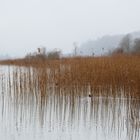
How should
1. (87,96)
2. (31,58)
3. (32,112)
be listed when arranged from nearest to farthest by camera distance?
1. (32,112)
2. (87,96)
3. (31,58)

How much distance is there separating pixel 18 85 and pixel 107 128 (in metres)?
2.55

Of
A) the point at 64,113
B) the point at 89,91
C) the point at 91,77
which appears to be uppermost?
the point at 91,77

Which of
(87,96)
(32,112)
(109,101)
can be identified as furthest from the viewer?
Result: (87,96)

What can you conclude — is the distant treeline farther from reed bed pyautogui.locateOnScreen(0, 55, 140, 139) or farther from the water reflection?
the water reflection

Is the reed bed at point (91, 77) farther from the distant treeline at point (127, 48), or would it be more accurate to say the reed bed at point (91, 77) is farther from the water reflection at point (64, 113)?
the distant treeline at point (127, 48)

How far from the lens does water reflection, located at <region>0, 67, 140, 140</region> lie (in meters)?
4.23

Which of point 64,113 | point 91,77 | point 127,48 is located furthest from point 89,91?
point 127,48

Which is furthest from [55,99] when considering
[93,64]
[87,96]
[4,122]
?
[93,64]

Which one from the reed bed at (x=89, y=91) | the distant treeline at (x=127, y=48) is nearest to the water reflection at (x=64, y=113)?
the reed bed at (x=89, y=91)

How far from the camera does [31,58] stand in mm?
9375

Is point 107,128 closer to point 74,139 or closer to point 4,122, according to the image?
point 74,139

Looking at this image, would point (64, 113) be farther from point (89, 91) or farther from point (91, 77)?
point (91, 77)

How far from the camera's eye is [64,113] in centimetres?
511

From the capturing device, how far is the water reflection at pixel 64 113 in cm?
423
